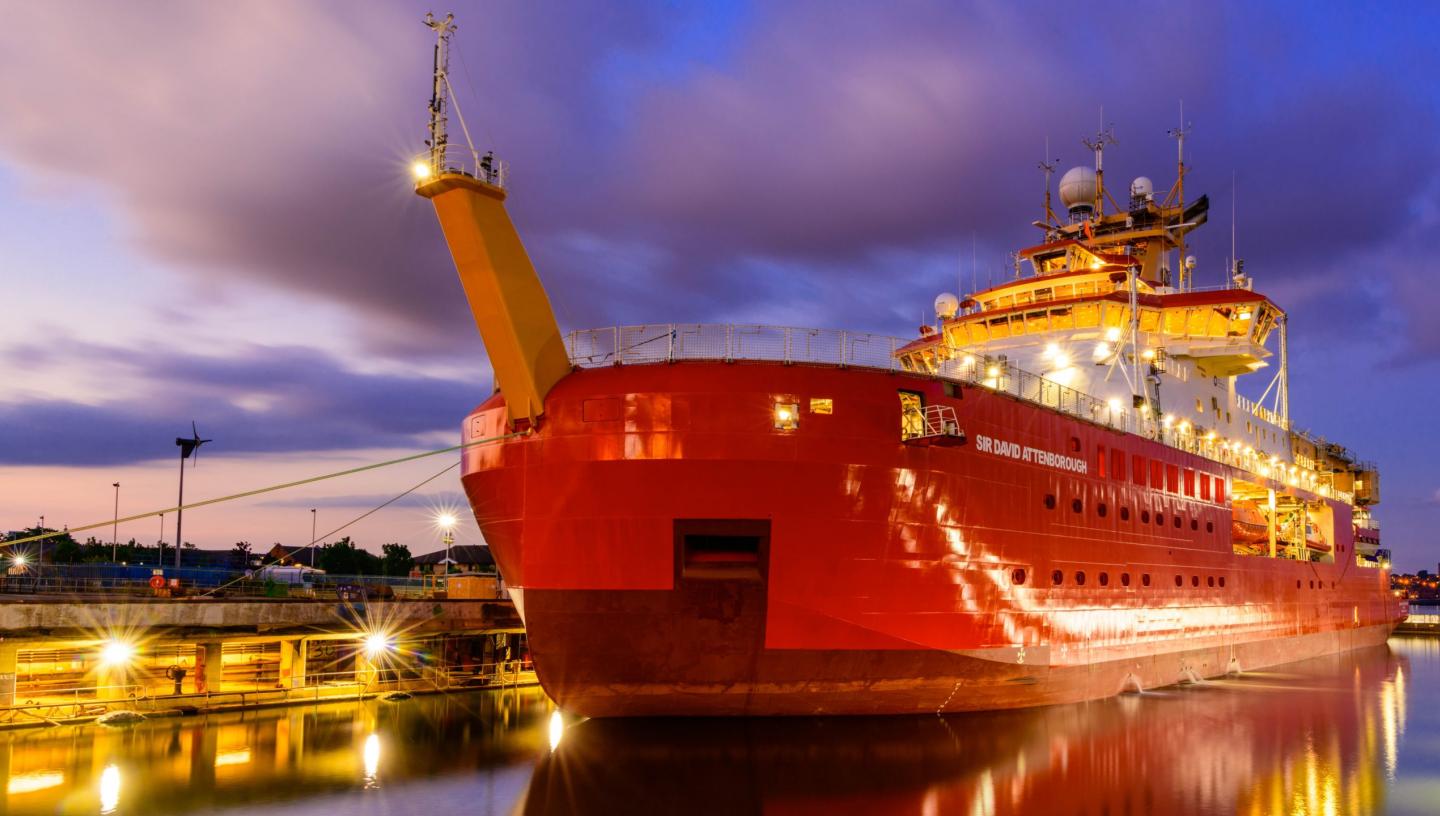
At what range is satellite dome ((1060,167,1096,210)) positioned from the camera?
4081 cm

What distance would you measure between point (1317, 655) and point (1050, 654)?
996 inches

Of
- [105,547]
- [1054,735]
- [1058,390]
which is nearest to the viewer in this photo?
[1054,735]

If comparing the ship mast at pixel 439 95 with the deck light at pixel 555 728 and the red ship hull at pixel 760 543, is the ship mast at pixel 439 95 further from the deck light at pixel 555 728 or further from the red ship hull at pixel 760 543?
the deck light at pixel 555 728

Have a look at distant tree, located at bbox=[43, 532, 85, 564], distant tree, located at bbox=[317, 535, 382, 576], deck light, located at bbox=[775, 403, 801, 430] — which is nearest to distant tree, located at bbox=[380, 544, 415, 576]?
distant tree, located at bbox=[317, 535, 382, 576]

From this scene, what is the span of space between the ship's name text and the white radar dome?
14.2 m

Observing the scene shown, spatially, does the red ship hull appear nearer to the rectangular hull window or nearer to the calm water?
the rectangular hull window

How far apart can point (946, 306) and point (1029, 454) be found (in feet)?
53.9

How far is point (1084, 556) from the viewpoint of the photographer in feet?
83.2

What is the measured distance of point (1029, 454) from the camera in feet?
77.9

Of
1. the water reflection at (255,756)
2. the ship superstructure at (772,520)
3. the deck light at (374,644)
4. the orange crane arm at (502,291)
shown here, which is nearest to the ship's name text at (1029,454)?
the ship superstructure at (772,520)

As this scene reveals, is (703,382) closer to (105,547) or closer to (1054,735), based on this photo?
(1054,735)

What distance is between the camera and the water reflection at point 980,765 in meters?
16.5

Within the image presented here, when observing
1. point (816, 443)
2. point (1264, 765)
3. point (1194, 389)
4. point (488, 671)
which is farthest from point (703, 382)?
point (1194, 389)

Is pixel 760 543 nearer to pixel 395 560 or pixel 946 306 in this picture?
pixel 946 306
